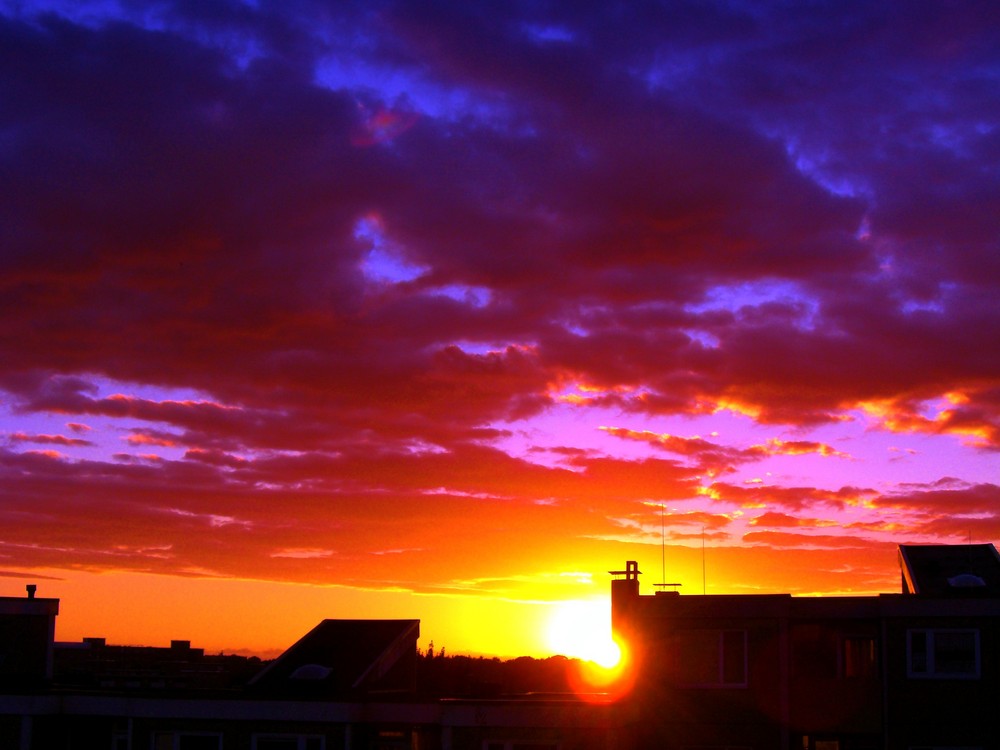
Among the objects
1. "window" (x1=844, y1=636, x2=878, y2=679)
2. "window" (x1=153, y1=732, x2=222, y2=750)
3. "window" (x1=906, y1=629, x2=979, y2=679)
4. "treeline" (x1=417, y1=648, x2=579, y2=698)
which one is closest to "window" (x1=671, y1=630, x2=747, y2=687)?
"window" (x1=844, y1=636, x2=878, y2=679)

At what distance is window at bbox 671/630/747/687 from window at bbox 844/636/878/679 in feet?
10.9

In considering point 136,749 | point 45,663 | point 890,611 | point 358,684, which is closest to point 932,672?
point 890,611

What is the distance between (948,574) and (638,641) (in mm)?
11618

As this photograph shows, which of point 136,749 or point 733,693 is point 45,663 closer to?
point 136,749

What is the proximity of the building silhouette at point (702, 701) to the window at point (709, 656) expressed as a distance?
0.04 meters

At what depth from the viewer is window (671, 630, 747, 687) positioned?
3728 centimetres

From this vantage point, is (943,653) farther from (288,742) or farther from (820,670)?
(288,742)

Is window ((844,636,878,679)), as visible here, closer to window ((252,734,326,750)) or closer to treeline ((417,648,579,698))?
window ((252,734,326,750))

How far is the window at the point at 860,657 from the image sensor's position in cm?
3688

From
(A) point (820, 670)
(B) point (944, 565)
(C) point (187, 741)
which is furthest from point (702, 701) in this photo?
(C) point (187, 741)

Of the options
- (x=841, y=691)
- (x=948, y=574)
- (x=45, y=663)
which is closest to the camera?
(x=841, y=691)

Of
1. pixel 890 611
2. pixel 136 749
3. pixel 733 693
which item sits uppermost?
pixel 890 611

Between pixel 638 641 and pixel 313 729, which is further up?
pixel 638 641

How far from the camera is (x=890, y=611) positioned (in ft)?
119
